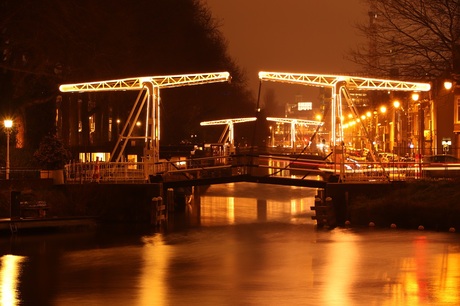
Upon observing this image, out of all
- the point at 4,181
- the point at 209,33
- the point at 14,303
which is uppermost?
the point at 209,33

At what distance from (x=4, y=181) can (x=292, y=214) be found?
1584 cm

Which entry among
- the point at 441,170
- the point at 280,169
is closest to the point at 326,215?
the point at 280,169

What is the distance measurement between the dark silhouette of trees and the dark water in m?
12.1

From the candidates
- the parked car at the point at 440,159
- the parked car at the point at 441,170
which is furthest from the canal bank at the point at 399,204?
the parked car at the point at 440,159

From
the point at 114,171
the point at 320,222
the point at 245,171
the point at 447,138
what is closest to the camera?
the point at 320,222

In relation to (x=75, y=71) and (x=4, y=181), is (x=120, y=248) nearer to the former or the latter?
(x=4, y=181)

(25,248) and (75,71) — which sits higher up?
(75,71)

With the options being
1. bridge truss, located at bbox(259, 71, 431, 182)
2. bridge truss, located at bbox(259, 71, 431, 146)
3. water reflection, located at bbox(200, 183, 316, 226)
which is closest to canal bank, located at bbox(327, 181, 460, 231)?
bridge truss, located at bbox(259, 71, 431, 182)

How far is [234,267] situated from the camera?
27.5 m

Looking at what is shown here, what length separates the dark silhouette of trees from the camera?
44.9 metres

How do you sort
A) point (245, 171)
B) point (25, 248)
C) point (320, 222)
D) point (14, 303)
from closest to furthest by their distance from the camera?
point (14, 303) < point (25, 248) < point (320, 222) < point (245, 171)

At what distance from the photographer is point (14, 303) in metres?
21.1

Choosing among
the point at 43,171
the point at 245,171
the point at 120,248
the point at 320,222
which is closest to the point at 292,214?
the point at 245,171

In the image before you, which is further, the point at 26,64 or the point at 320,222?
the point at 26,64
